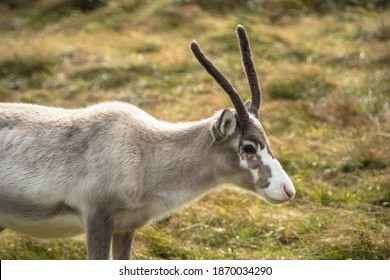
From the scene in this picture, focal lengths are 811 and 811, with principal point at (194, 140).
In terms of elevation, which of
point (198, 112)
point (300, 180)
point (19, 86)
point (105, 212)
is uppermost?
point (105, 212)

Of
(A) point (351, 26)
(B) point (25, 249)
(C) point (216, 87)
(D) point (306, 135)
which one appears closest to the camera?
(B) point (25, 249)

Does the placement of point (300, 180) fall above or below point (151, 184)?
below

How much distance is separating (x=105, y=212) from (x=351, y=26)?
12075mm

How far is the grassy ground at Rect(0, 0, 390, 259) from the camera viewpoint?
26.2 ft

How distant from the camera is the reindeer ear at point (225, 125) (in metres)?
6.24

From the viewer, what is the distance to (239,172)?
641 cm

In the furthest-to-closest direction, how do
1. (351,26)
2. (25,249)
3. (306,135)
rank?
(351,26) → (306,135) → (25,249)

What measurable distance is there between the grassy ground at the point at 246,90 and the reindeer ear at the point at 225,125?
1769mm

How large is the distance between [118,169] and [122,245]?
0.76 m

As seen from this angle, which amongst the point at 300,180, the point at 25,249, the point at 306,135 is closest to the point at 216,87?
the point at 306,135

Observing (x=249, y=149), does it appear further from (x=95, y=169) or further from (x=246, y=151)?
(x=95, y=169)

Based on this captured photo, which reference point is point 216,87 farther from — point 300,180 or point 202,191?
point 202,191

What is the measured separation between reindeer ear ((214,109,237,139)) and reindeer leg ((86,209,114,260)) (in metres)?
1.05

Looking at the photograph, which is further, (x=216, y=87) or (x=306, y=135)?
(x=216, y=87)
